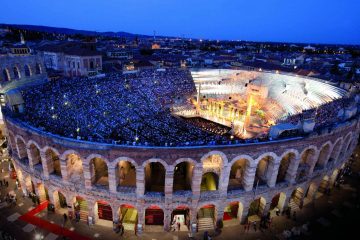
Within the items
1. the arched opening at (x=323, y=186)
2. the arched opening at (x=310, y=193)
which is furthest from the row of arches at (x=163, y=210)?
the arched opening at (x=323, y=186)

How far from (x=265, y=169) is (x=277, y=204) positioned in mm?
5925

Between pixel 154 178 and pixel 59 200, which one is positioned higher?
pixel 154 178

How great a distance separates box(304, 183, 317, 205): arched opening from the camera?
1293 inches

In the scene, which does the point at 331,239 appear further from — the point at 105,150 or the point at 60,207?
the point at 60,207

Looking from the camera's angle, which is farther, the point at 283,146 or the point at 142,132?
the point at 142,132

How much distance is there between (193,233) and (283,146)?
1350cm

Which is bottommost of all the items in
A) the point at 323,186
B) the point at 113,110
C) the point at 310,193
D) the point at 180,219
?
the point at 180,219

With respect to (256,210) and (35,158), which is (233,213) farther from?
(35,158)

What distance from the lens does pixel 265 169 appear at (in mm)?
29578

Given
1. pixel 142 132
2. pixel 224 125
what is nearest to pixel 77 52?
pixel 142 132

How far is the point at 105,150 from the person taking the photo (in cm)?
2444

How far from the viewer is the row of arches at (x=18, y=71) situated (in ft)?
147

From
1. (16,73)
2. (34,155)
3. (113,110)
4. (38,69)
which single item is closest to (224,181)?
(34,155)

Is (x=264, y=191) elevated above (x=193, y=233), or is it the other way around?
(x=264, y=191)
